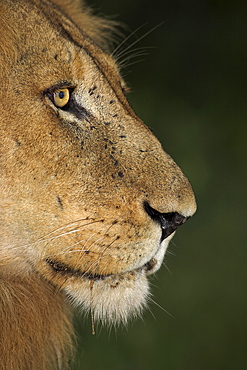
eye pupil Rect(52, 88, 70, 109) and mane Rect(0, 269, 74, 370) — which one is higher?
eye pupil Rect(52, 88, 70, 109)

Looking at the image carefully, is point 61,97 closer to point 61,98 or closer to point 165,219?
point 61,98

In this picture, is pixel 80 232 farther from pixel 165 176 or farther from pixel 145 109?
pixel 145 109

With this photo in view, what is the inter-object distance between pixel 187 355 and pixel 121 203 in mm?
2049

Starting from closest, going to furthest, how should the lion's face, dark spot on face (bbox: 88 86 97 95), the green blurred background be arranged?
the lion's face → dark spot on face (bbox: 88 86 97 95) → the green blurred background

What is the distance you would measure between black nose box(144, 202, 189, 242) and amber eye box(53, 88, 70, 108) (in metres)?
0.33

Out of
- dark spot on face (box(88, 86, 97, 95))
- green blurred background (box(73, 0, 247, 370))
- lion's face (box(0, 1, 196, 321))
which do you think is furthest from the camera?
green blurred background (box(73, 0, 247, 370))

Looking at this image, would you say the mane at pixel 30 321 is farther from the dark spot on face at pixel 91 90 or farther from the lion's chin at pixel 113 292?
the dark spot on face at pixel 91 90

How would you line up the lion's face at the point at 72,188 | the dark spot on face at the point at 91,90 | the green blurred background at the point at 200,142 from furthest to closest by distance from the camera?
1. the green blurred background at the point at 200,142
2. the dark spot on face at the point at 91,90
3. the lion's face at the point at 72,188

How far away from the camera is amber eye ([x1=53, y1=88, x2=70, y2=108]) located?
52.8 inches

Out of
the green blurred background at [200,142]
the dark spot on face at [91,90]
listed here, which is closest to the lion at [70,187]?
the dark spot on face at [91,90]

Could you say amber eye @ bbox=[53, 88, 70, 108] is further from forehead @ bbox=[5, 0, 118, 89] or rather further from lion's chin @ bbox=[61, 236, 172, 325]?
lion's chin @ bbox=[61, 236, 172, 325]

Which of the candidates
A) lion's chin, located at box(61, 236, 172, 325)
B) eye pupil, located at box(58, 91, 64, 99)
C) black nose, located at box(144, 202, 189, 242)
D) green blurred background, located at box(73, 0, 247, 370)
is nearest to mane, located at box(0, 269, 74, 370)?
lion's chin, located at box(61, 236, 172, 325)

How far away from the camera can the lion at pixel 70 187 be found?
1292 millimetres

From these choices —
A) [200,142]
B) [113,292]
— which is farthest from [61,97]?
[200,142]
